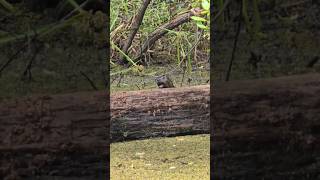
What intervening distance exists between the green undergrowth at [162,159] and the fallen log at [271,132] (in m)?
0.20

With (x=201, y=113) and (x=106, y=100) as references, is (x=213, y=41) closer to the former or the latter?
(x=106, y=100)

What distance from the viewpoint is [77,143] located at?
3.27 feet

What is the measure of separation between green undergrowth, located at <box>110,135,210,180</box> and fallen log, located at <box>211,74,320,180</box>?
0.20 m

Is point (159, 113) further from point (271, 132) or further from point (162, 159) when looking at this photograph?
point (271, 132)

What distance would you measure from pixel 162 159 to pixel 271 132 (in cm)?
41

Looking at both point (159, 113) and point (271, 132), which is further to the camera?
point (159, 113)

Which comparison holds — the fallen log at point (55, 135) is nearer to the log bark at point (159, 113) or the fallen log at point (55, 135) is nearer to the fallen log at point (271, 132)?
the fallen log at point (271, 132)

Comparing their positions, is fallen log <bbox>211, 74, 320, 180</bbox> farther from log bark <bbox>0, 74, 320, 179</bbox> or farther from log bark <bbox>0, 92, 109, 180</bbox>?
log bark <bbox>0, 92, 109, 180</bbox>

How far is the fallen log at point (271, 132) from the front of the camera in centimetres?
104

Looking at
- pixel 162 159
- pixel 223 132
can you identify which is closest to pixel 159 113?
pixel 162 159

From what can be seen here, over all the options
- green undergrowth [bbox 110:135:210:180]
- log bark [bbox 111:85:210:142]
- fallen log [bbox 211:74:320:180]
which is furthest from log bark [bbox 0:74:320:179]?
log bark [bbox 111:85:210:142]

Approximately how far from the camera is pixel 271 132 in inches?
41.3

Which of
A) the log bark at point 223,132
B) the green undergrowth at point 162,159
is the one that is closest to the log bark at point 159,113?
the green undergrowth at point 162,159

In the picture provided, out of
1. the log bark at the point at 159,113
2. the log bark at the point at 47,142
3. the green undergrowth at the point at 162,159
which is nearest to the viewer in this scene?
the log bark at the point at 47,142
